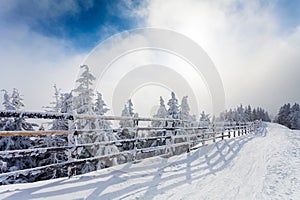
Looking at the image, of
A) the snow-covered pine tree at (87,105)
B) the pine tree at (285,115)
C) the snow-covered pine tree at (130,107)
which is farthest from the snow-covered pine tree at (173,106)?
the pine tree at (285,115)

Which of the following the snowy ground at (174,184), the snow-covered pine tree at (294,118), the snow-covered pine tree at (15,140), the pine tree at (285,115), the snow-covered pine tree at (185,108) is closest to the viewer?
the snowy ground at (174,184)

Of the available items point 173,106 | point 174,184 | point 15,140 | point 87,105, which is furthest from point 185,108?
point 174,184

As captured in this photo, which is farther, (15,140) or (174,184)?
(15,140)

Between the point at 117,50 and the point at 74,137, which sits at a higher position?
the point at 117,50

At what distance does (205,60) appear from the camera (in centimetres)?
→ 3578

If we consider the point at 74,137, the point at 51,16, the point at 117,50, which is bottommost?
the point at 74,137

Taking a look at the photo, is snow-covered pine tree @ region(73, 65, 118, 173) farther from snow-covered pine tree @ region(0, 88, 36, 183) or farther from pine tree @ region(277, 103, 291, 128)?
pine tree @ region(277, 103, 291, 128)

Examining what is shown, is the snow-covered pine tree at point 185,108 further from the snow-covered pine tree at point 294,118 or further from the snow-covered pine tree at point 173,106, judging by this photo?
the snow-covered pine tree at point 294,118

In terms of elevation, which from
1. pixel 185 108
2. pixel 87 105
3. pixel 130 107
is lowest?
pixel 87 105

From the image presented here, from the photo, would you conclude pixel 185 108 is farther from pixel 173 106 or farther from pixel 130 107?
pixel 130 107

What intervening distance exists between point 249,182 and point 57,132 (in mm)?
3582

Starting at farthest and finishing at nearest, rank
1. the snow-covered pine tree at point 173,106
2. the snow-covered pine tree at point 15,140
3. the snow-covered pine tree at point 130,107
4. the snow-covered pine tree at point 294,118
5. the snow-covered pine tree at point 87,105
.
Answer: the snow-covered pine tree at point 294,118 < the snow-covered pine tree at point 130,107 < the snow-covered pine tree at point 173,106 < the snow-covered pine tree at point 15,140 < the snow-covered pine tree at point 87,105

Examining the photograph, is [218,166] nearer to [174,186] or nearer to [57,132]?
[174,186]

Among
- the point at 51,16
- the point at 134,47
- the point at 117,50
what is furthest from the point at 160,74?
the point at 51,16
